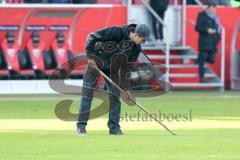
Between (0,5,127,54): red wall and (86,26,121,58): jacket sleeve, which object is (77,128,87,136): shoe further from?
(0,5,127,54): red wall

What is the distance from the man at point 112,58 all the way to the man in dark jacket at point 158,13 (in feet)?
42.0

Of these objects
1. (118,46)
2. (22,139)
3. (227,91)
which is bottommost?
(227,91)

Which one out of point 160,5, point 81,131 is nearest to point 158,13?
point 160,5

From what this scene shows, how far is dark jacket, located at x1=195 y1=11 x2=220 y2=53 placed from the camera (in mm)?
28875

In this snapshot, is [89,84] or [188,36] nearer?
[89,84]

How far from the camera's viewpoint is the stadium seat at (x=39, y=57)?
93.4 feet

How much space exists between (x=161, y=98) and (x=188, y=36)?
4.73 meters

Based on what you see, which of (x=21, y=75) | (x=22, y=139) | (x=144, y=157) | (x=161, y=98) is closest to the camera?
(x=144, y=157)

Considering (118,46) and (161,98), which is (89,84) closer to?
(118,46)

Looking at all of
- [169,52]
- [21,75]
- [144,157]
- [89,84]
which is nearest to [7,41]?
[21,75]

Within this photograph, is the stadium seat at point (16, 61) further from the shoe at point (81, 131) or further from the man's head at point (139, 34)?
the man's head at point (139, 34)

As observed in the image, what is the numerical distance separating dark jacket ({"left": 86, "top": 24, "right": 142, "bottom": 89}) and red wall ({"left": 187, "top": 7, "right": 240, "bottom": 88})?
14422mm

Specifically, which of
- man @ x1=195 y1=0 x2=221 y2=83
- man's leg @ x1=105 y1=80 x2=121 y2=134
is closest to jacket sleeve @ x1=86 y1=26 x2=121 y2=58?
man's leg @ x1=105 y1=80 x2=121 y2=134

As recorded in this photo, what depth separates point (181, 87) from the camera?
100 ft
